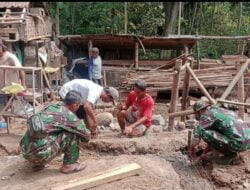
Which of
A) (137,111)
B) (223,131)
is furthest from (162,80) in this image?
(223,131)

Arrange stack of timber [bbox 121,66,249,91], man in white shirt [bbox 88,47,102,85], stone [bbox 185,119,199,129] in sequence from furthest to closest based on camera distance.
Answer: stack of timber [bbox 121,66,249,91] < man in white shirt [bbox 88,47,102,85] < stone [bbox 185,119,199,129]

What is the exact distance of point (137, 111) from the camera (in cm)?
669

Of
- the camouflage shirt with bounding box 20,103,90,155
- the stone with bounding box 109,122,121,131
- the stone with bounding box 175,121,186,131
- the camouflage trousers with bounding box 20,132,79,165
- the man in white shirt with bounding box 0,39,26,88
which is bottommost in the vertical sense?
the stone with bounding box 109,122,121,131

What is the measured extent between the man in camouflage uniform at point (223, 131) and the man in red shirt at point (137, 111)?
134cm

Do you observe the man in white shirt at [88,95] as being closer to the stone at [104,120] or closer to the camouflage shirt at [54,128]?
the camouflage shirt at [54,128]

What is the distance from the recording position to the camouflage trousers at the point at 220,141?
5.02 meters

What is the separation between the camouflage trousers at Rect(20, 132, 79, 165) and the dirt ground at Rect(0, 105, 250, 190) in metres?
0.25

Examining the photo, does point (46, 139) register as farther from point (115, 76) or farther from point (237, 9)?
point (237, 9)

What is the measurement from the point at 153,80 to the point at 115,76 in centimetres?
232

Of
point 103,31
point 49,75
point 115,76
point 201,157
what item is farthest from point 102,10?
point 201,157

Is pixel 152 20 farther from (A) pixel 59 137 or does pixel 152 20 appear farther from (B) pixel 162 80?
(A) pixel 59 137

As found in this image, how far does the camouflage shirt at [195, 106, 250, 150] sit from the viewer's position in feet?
16.4

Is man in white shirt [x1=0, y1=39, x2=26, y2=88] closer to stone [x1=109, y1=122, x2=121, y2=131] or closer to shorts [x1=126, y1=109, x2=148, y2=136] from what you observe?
stone [x1=109, y1=122, x2=121, y2=131]

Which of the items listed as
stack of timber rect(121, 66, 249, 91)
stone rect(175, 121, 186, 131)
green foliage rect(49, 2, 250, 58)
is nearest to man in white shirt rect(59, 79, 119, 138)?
stone rect(175, 121, 186, 131)
